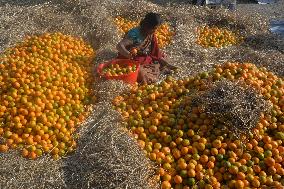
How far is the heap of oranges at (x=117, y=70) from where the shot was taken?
23.9 ft

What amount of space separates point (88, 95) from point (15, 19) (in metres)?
3.72

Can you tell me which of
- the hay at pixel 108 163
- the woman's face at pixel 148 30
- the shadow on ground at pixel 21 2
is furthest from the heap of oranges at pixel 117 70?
the shadow on ground at pixel 21 2

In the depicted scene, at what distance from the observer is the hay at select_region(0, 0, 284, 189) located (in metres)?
5.05

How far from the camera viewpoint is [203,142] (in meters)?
5.43

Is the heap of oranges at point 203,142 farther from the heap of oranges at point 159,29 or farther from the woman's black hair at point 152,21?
the heap of oranges at point 159,29

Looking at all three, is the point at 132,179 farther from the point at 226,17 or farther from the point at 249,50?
the point at 226,17

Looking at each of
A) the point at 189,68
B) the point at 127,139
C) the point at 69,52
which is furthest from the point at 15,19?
the point at 127,139

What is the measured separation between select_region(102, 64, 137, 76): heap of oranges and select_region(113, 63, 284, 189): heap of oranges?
814 millimetres

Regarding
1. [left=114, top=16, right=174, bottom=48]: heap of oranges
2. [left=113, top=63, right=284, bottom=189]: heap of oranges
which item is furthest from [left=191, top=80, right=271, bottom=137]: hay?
[left=114, top=16, right=174, bottom=48]: heap of oranges

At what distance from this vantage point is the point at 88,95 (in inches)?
271

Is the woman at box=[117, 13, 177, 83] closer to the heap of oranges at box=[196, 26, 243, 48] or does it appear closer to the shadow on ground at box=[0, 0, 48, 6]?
the heap of oranges at box=[196, 26, 243, 48]

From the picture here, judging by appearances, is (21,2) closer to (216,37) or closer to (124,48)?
(124,48)

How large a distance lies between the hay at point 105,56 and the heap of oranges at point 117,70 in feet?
1.24

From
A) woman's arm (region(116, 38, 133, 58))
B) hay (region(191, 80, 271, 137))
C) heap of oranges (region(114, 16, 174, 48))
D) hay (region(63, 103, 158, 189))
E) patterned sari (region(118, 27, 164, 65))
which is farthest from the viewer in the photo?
heap of oranges (region(114, 16, 174, 48))
